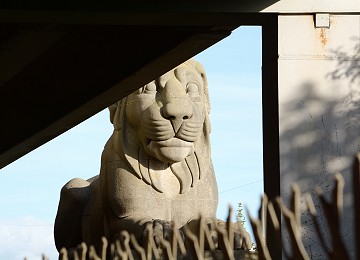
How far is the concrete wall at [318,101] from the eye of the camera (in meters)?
5.58

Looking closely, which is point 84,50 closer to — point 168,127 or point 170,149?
point 168,127

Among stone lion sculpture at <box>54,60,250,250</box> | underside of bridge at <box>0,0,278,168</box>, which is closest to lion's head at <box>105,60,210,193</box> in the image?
stone lion sculpture at <box>54,60,250,250</box>

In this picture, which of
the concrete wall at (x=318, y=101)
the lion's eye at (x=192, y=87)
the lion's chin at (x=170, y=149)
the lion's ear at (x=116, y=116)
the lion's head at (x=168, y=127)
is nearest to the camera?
the concrete wall at (x=318, y=101)

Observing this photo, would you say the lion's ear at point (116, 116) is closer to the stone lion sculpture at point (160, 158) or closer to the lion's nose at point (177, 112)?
the stone lion sculpture at point (160, 158)

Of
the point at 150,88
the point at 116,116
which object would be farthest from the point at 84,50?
the point at 116,116

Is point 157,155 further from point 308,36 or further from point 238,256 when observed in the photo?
point 308,36

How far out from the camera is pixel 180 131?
12.2 m

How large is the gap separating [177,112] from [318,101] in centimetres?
651

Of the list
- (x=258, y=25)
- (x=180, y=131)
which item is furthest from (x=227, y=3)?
(x=180, y=131)

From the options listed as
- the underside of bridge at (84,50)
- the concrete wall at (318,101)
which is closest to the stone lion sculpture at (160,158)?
the underside of bridge at (84,50)

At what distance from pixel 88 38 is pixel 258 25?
7.39 ft

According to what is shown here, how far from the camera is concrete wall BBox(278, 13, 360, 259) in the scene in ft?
18.3

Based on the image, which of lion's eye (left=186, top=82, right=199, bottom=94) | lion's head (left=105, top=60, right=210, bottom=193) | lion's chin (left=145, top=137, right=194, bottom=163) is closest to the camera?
lion's head (left=105, top=60, right=210, bottom=193)

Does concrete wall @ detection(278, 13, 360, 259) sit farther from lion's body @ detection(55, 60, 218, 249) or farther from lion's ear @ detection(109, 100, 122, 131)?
lion's ear @ detection(109, 100, 122, 131)
